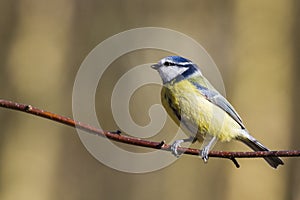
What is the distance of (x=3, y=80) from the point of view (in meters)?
3.06

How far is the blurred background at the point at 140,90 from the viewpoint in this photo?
9.50 feet

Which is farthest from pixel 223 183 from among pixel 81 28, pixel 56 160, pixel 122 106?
pixel 81 28

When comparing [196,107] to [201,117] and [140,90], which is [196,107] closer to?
[201,117]

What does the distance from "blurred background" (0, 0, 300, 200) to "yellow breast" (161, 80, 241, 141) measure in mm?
1226

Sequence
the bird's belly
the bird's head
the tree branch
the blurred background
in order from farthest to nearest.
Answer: the blurred background, the bird's head, the bird's belly, the tree branch

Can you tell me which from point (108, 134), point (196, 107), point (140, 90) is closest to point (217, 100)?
point (196, 107)

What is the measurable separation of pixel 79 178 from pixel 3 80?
61 centimetres

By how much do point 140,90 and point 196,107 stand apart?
4.99ft

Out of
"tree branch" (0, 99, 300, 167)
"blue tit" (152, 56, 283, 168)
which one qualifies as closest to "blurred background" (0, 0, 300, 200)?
"blue tit" (152, 56, 283, 168)

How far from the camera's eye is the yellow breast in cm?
149

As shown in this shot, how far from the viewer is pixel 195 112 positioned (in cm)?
150

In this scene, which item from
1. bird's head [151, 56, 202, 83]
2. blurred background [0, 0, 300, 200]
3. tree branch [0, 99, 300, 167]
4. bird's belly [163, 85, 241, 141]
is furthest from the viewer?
blurred background [0, 0, 300, 200]

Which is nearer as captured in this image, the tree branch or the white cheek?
the tree branch

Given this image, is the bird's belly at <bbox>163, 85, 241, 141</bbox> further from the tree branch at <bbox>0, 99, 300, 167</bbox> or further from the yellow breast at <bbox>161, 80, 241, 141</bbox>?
the tree branch at <bbox>0, 99, 300, 167</bbox>
